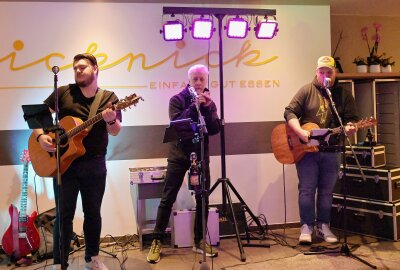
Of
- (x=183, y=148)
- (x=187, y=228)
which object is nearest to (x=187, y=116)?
(x=183, y=148)

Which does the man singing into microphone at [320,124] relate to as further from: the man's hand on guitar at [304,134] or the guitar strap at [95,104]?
the guitar strap at [95,104]

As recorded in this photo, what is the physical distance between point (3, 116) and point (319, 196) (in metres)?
3.06

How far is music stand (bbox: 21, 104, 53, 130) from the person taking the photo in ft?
8.25

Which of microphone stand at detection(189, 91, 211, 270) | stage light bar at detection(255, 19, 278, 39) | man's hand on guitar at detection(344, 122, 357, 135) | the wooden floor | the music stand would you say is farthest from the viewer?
stage light bar at detection(255, 19, 278, 39)

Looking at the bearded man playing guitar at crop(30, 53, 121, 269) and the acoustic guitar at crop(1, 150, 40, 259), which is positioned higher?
the bearded man playing guitar at crop(30, 53, 121, 269)

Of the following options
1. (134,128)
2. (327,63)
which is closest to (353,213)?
(327,63)

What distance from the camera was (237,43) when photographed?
4344 mm

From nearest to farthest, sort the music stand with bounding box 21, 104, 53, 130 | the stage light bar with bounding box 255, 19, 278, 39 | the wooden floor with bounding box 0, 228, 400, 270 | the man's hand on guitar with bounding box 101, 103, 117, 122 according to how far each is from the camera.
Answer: the music stand with bounding box 21, 104, 53, 130
the man's hand on guitar with bounding box 101, 103, 117, 122
the wooden floor with bounding box 0, 228, 400, 270
the stage light bar with bounding box 255, 19, 278, 39

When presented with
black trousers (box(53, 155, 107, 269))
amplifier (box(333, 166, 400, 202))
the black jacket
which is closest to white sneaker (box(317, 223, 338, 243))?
amplifier (box(333, 166, 400, 202))

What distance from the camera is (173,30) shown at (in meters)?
3.87

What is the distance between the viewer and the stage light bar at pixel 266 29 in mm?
3990

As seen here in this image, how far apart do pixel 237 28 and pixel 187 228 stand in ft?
6.36

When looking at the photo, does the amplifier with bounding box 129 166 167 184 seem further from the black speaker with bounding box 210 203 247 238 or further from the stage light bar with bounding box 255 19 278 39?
the stage light bar with bounding box 255 19 278 39

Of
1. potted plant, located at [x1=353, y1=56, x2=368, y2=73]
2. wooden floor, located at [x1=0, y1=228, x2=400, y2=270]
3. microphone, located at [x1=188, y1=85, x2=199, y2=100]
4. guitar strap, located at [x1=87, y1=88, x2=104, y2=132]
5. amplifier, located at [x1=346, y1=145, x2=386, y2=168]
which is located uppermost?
potted plant, located at [x1=353, y1=56, x2=368, y2=73]
